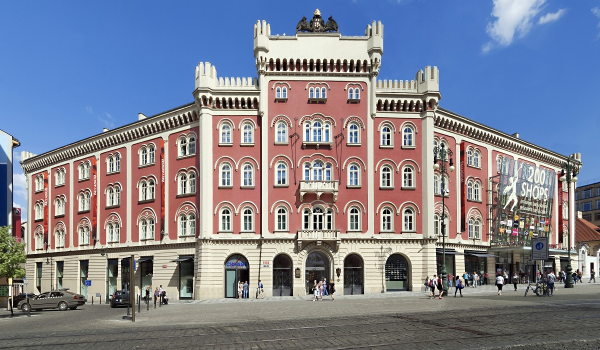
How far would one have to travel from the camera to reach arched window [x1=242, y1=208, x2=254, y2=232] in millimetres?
50938

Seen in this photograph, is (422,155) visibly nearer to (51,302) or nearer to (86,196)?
(51,302)

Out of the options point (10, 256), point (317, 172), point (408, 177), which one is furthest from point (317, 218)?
point (10, 256)

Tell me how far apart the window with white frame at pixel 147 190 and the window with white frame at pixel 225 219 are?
31.8ft

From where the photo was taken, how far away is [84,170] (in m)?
66.2

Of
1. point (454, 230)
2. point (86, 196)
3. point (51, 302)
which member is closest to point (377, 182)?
point (454, 230)

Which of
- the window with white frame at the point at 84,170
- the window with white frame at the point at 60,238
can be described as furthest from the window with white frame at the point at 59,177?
the window with white frame at the point at 60,238

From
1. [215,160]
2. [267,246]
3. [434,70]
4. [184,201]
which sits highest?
[434,70]

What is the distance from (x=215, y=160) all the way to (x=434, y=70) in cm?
2181

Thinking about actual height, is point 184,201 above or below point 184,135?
below

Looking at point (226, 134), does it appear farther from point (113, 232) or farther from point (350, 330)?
point (350, 330)

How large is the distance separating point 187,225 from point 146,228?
21.5ft

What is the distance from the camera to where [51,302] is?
152 ft

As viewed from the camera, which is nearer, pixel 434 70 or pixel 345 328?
pixel 345 328

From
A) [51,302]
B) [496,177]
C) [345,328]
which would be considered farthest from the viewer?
[496,177]
